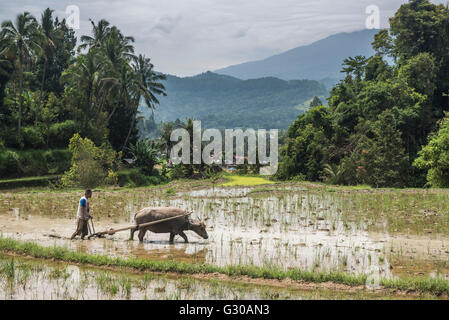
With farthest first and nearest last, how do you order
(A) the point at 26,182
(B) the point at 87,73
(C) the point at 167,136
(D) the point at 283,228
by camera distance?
(C) the point at 167,136, (B) the point at 87,73, (A) the point at 26,182, (D) the point at 283,228

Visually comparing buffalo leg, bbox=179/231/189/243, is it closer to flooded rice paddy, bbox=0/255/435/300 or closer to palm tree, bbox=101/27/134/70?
flooded rice paddy, bbox=0/255/435/300

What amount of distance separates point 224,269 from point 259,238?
3.05 metres

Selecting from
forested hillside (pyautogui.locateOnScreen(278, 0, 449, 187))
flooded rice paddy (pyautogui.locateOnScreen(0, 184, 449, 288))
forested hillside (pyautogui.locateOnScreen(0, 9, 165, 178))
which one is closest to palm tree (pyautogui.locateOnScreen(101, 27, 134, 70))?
forested hillside (pyautogui.locateOnScreen(0, 9, 165, 178))

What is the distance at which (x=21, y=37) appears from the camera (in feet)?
102

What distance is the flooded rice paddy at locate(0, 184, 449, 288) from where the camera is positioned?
861 cm

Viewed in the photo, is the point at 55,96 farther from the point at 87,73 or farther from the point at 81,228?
the point at 81,228

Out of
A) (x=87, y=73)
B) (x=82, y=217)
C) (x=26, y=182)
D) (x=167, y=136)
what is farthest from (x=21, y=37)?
(x=82, y=217)

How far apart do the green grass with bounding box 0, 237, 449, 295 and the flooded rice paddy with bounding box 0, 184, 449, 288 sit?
22.8 inches

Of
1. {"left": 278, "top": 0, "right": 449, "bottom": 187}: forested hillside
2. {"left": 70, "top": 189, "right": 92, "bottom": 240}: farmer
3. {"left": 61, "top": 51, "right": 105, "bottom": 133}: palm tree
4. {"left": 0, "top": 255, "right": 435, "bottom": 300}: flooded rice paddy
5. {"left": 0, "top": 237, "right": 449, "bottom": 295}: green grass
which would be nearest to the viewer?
{"left": 0, "top": 255, "right": 435, "bottom": 300}: flooded rice paddy

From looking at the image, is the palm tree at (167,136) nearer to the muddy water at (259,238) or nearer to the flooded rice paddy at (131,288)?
the muddy water at (259,238)

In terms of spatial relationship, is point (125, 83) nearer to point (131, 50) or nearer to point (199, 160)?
point (131, 50)

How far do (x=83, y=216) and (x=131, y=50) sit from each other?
113 feet

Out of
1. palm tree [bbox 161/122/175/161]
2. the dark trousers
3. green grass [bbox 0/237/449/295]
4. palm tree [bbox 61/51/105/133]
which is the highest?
palm tree [bbox 61/51/105/133]
